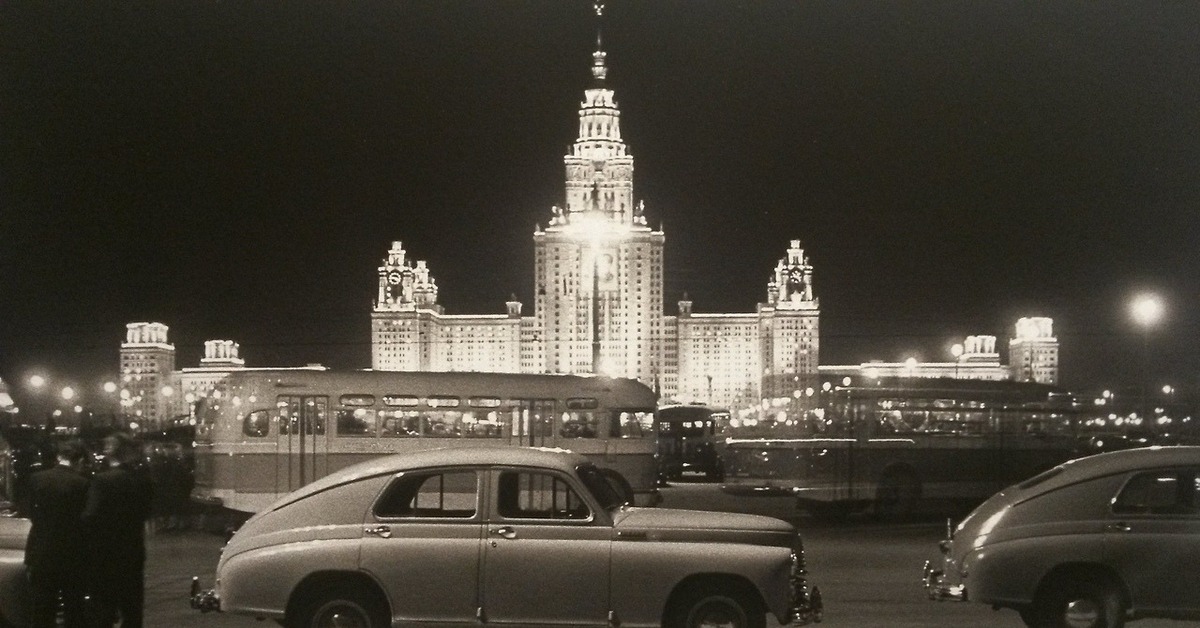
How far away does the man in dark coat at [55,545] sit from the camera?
10.8m

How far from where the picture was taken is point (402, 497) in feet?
35.9

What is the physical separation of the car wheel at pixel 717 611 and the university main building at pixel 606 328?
118272 mm

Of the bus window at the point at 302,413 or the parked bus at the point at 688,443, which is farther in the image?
the parked bus at the point at 688,443

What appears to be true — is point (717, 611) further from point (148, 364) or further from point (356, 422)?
point (148, 364)

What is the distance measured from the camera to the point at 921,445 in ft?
93.4

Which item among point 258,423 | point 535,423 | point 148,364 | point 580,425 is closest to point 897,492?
point 580,425

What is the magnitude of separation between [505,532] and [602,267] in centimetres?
12176

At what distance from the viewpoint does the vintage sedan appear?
34.7ft

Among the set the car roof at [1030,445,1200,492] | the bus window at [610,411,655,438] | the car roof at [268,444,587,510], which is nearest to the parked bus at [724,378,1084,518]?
the bus window at [610,411,655,438]

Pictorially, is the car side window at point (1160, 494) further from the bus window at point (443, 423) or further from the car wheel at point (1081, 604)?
the bus window at point (443, 423)

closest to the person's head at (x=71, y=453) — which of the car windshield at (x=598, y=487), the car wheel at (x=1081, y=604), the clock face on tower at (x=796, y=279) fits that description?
the car windshield at (x=598, y=487)

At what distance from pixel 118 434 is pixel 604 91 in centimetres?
13204

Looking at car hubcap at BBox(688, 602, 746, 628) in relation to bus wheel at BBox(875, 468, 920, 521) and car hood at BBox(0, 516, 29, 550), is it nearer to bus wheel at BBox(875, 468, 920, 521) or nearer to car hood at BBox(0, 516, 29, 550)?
car hood at BBox(0, 516, 29, 550)

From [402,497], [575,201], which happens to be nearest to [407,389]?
[402,497]
